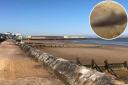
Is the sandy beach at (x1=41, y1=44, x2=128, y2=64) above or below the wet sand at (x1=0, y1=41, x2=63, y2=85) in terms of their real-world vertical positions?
below

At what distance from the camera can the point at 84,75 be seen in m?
6.11

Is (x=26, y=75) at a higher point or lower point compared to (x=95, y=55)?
higher

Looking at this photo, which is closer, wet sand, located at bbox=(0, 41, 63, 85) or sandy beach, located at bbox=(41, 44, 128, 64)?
wet sand, located at bbox=(0, 41, 63, 85)

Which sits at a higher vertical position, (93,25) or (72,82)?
(93,25)

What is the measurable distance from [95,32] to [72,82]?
425 cm

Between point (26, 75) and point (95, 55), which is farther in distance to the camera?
point (95, 55)

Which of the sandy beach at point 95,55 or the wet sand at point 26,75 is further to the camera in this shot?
the sandy beach at point 95,55

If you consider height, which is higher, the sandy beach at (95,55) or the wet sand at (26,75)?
the wet sand at (26,75)

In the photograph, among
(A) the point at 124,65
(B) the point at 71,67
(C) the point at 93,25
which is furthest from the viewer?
(A) the point at 124,65

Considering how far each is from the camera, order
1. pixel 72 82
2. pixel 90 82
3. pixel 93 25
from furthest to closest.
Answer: pixel 72 82
pixel 90 82
pixel 93 25

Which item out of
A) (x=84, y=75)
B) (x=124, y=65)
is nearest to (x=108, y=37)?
(x=84, y=75)

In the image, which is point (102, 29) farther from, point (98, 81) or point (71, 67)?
point (71, 67)

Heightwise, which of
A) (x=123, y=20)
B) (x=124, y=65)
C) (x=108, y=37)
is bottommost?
(x=124, y=65)

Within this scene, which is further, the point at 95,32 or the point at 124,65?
the point at 124,65
